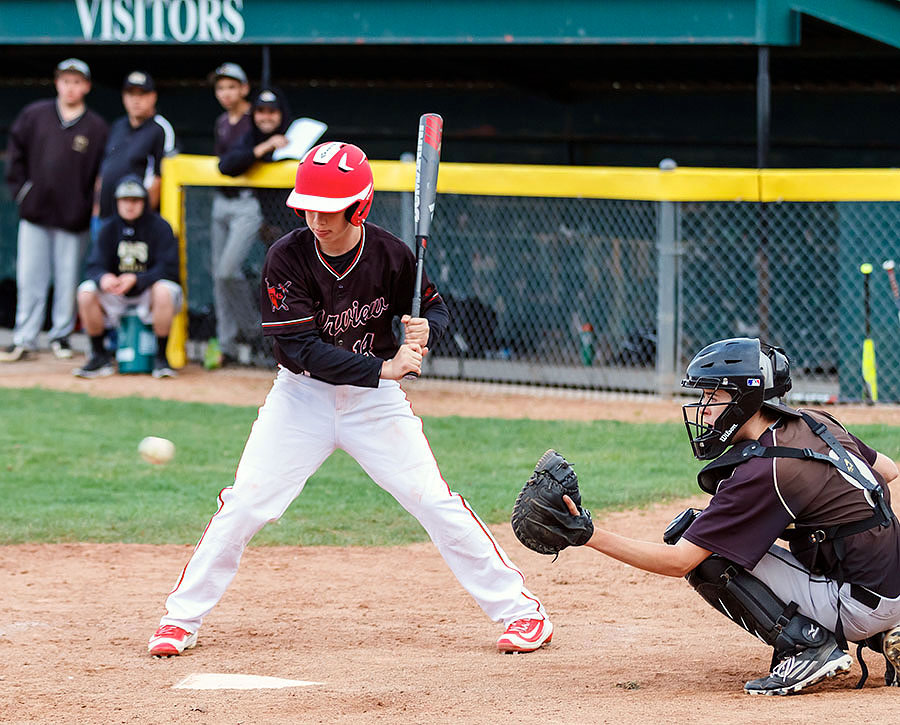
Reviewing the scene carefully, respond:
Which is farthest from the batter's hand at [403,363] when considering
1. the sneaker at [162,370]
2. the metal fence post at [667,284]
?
the sneaker at [162,370]

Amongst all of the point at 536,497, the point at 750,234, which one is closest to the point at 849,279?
the point at 750,234

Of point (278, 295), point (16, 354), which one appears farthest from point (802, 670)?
point (16, 354)

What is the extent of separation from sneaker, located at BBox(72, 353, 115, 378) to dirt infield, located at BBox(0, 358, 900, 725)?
13.5 ft

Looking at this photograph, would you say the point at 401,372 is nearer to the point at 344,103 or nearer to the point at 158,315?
the point at 158,315

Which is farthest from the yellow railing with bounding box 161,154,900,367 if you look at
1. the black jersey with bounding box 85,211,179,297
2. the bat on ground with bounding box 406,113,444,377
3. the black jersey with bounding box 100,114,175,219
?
the bat on ground with bounding box 406,113,444,377

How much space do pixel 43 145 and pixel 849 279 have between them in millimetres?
6191

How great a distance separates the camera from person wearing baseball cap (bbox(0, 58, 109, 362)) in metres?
10.4

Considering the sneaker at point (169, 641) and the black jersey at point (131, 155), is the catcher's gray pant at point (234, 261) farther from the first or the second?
the sneaker at point (169, 641)

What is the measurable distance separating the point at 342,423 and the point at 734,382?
130 cm

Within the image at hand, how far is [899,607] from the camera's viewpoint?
3.88 m

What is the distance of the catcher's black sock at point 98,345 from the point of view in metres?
10.1

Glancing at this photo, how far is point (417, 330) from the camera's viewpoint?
14.0ft

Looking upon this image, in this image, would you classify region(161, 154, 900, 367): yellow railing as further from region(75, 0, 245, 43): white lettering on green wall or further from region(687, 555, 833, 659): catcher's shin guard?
region(687, 555, 833, 659): catcher's shin guard

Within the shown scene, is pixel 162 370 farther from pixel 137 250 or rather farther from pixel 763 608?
pixel 763 608
